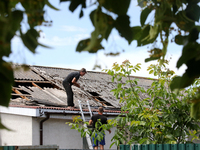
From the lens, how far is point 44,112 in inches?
369

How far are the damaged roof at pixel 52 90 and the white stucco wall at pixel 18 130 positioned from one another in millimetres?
512

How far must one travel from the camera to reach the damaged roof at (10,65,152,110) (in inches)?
421

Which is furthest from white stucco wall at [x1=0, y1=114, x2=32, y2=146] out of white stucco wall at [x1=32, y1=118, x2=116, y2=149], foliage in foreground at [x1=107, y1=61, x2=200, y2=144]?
foliage in foreground at [x1=107, y1=61, x2=200, y2=144]

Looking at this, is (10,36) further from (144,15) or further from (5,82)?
(144,15)

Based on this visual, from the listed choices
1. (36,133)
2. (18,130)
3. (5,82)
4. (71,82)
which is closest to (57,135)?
(36,133)

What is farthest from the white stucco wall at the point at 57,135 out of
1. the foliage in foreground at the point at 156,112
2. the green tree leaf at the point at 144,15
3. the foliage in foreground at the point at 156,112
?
the green tree leaf at the point at 144,15

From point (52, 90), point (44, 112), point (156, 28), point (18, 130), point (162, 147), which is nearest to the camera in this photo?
point (156, 28)

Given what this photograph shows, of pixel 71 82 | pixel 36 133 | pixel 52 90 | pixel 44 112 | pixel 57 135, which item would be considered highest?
pixel 71 82

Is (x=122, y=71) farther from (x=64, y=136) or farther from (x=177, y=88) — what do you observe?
(x=177, y=88)

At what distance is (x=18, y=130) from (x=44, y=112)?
1.23 metres

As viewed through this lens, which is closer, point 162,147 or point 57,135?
point 162,147

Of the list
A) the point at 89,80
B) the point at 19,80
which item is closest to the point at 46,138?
the point at 19,80

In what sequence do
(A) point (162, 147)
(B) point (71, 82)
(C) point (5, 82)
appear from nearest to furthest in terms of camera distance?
(C) point (5, 82)
(A) point (162, 147)
(B) point (71, 82)

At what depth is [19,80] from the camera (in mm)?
12180
